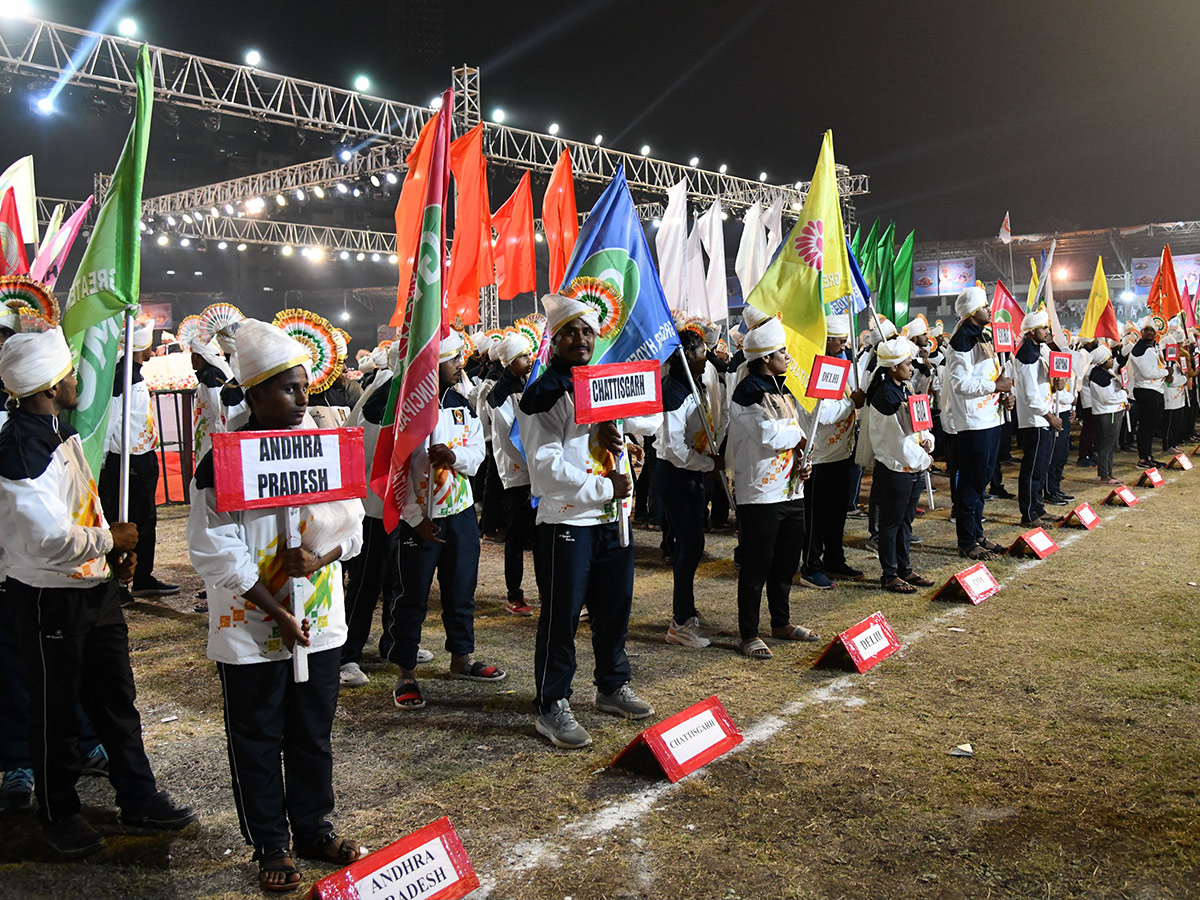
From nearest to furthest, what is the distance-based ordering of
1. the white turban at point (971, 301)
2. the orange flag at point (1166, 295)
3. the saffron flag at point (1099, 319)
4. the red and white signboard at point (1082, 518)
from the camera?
the white turban at point (971, 301)
the red and white signboard at point (1082, 518)
the saffron flag at point (1099, 319)
the orange flag at point (1166, 295)

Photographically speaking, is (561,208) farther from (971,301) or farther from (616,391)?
(616,391)

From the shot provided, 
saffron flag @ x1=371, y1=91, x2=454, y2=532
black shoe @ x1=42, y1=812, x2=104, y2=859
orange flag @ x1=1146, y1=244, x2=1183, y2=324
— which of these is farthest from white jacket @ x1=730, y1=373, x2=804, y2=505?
orange flag @ x1=1146, y1=244, x2=1183, y2=324

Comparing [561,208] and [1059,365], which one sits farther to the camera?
[1059,365]

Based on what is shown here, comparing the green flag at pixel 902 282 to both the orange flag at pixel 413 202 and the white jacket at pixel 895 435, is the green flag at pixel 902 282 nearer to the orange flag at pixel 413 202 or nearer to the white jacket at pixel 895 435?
the white jacket at pixel 895 435

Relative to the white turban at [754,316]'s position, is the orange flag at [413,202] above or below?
above

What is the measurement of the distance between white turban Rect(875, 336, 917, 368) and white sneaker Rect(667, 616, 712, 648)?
9.50ft

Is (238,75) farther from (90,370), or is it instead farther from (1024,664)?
(1024,664)

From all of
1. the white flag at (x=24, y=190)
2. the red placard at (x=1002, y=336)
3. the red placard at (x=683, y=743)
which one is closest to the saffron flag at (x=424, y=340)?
the red placard at (x=683, y=743)

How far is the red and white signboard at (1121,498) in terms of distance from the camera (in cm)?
1151

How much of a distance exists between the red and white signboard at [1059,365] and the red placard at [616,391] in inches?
341

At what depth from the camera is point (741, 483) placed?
19.7 ft

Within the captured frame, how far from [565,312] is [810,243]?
→ 2627 millimetres

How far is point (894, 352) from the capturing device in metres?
7.47

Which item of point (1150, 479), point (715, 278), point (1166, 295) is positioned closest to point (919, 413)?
point (715, 278)
